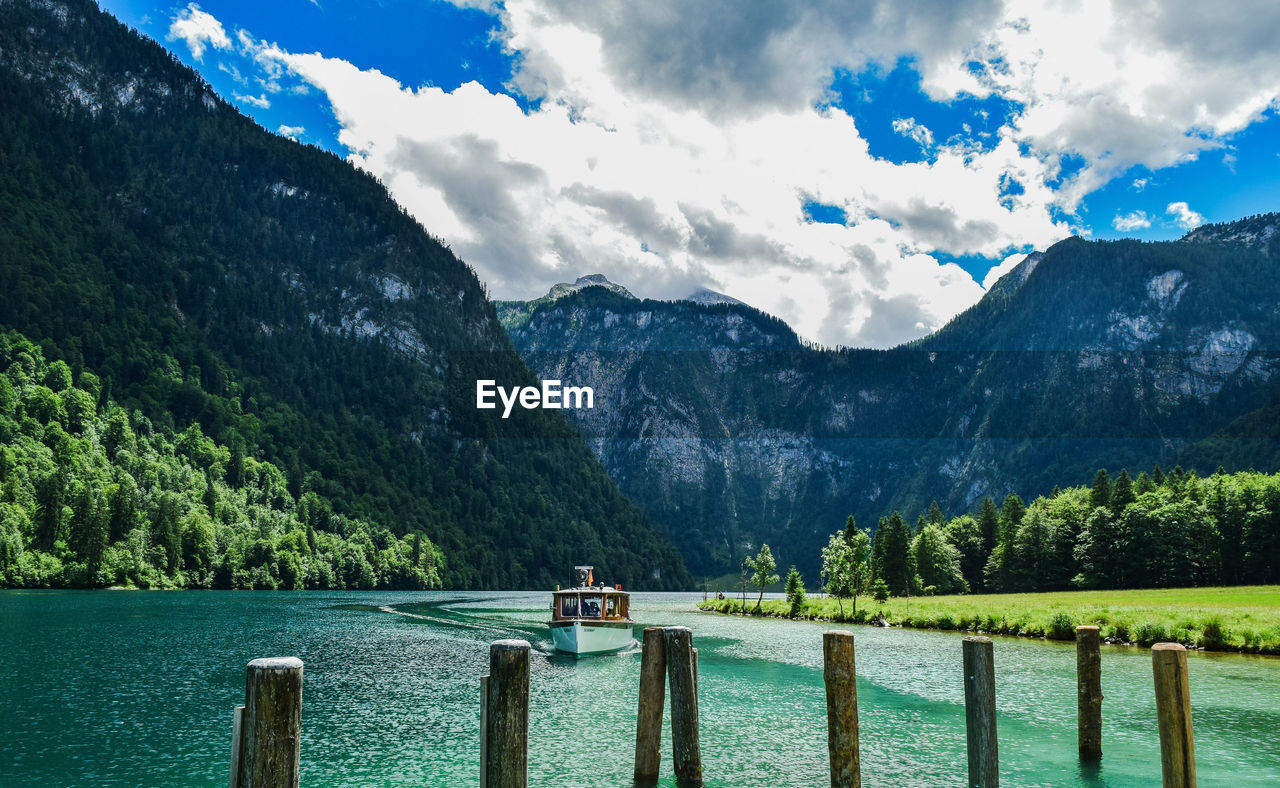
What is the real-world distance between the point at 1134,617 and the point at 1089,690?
44902 millimetres

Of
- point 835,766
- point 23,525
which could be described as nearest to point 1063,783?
point 835,766

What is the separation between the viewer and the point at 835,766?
14.3m

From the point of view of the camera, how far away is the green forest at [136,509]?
357ft

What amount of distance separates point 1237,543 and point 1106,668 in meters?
71.9

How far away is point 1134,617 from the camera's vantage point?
57719mm

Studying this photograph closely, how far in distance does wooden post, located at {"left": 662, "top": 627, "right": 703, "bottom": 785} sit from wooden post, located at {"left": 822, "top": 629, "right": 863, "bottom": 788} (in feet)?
9.32

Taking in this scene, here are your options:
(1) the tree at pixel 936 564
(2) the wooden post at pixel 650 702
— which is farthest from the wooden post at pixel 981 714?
(1) the tree at pixel 936 564

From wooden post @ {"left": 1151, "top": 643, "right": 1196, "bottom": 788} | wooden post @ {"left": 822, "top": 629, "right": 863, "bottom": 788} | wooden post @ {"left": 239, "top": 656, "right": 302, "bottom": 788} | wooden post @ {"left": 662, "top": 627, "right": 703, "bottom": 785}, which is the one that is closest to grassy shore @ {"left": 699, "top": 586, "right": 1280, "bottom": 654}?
wooden post @ {"left": 1151, "top": 643, "right": 1196, "bottom": 788}

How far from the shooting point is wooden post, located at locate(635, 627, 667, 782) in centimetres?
1647

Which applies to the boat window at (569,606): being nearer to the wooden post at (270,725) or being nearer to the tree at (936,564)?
the wooden post at (270,725)

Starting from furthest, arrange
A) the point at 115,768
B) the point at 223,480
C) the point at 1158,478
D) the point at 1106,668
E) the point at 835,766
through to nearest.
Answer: the point at 223,480 → the point at 1158,478 → the point at 1106,668 → the point at 115,768 → the point at 835,766

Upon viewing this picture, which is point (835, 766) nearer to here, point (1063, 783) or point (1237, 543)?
point (1063, 783)

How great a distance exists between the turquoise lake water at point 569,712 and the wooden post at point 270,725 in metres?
13.2

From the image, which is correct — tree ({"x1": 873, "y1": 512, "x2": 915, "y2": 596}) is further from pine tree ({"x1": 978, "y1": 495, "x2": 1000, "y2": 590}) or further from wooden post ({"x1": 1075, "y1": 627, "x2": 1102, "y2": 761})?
wooden post ({"x1": 1075, "y1": 627, "x2": 1102, "y2": 761})
